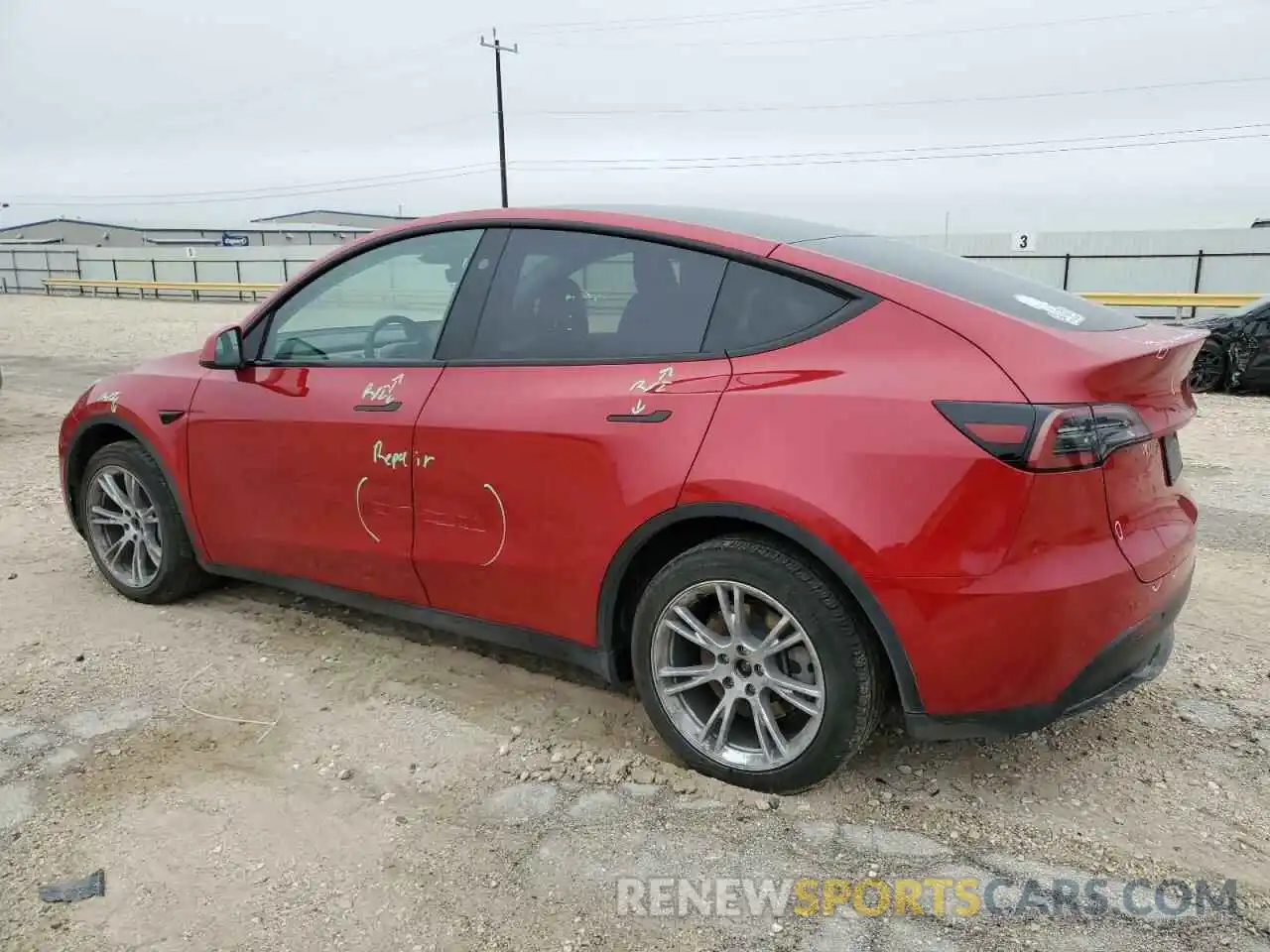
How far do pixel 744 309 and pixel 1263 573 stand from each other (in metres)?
3.38

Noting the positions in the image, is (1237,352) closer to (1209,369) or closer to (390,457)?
(1209,369)

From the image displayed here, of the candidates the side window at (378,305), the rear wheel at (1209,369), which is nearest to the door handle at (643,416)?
the side window at (378,305)

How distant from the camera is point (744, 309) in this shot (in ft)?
9.46

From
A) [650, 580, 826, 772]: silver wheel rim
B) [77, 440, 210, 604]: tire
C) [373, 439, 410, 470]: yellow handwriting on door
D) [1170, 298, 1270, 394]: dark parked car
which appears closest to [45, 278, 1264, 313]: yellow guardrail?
[1170, 298, 1270, 394]: dark parked car

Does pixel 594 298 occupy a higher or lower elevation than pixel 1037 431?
higher

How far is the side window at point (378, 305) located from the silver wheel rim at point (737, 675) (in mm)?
1368

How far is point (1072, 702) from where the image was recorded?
2590mm

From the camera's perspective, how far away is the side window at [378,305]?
11.6 ft

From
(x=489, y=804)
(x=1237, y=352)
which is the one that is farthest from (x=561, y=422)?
(x=1237, y=352)

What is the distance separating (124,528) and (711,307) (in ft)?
10.2

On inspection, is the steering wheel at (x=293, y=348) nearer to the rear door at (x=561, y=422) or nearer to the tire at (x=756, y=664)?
the rear door at (x=561, y=422)

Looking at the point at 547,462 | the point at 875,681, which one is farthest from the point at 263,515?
the point at 875,681

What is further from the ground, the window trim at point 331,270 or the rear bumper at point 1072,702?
the window trim at point 331,270

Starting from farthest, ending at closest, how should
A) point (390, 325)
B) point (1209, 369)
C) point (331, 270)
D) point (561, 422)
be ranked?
point (1209, 369) < point (331, 270) < point (390, 325) < point (561, 422)
